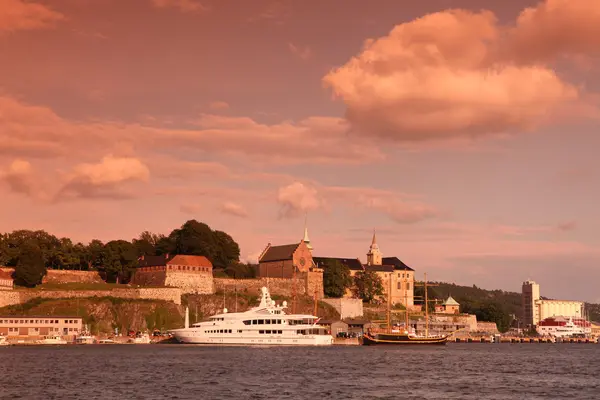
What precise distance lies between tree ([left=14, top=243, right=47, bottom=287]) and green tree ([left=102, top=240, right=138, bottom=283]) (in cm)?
1301

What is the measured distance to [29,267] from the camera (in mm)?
143750

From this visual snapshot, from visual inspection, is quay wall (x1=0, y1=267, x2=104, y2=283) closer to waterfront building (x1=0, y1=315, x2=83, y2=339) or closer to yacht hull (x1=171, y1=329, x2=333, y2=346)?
waterfront building (x1=0, y1=315, x2=83, y2=339)

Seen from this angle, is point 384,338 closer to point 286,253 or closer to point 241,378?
point 286,253

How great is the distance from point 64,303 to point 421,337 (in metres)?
58.8

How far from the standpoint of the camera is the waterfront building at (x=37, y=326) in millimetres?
130000

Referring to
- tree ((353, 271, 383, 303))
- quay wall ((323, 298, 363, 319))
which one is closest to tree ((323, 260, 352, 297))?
tree ((353, 271, 383, 303))

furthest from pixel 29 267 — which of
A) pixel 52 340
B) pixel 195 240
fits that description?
pixel 195 240

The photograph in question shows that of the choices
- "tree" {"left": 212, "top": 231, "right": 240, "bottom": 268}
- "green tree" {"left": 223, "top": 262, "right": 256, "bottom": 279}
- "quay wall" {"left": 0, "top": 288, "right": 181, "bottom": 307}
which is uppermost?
"tree" {"left": 212, "top": 231, "right": 240, "bottom": 268}

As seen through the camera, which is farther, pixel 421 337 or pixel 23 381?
pixel 421 337

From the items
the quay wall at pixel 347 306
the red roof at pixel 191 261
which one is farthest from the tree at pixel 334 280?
the red roof at pixel 191 261

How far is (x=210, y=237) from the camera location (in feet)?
571

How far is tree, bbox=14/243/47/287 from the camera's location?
143125 millimetres

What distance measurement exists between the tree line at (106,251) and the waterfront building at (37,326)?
13588 millimetres

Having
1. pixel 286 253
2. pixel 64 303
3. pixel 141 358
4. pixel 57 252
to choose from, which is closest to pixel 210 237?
pixel 286 253
